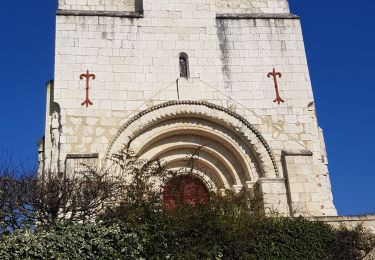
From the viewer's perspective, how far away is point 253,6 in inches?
705

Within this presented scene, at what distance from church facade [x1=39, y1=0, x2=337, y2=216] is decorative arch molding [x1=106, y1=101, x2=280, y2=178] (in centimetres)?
3

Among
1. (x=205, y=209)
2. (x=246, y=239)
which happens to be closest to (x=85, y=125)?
(x=205, y=209)

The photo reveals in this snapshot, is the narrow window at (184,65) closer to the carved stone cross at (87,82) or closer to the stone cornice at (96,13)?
the stone cornice at (96,13)

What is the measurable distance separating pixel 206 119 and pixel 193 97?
758 millimetres

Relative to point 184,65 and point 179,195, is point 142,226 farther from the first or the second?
point 184,65

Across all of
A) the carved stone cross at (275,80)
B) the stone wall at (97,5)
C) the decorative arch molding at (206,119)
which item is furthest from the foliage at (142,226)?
the stone wall at (97,5)

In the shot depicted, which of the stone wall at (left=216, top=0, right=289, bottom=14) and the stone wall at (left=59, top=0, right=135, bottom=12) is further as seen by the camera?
the stone wall at (left=216, top=0, right=289, bottom=14)

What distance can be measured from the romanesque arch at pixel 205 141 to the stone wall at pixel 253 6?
393 cm

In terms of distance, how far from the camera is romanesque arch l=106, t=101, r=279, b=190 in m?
15.4

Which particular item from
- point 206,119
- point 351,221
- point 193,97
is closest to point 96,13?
point 193,97

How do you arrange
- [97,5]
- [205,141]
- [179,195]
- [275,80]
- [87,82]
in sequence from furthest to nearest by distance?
[97,5] < [275,80] < [205,141] < [87,82] < [179,195]

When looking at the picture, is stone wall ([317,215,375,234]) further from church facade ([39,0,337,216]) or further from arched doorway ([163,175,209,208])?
arched doorway ([163,175,209,208])

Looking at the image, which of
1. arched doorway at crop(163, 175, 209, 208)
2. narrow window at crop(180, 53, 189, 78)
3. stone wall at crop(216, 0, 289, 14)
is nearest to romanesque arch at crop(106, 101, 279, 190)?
narrow window at crop(180, 53, 189, 78)

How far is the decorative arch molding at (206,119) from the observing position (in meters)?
15.3
